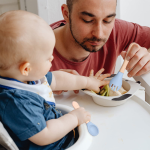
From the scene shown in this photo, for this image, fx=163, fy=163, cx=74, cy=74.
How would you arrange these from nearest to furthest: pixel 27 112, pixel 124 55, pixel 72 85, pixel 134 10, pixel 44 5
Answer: pixel 27 112 → pixel 72 85 → pixel 124 55 → pixel 44 5 → pixel 134 10

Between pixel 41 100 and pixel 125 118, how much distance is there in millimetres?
301

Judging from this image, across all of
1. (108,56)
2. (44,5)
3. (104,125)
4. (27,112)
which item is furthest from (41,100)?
(44,5)

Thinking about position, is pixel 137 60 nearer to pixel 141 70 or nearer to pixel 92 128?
pixel 141 70

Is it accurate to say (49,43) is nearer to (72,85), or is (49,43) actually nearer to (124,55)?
(72,85)

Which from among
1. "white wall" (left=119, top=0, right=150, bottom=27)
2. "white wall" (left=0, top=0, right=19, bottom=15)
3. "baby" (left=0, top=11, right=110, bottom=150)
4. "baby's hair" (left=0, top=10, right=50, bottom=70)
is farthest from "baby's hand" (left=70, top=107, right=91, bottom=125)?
"white wall" (left=0, top=0, right=19, bottom=15)

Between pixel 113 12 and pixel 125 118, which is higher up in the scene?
pixel 113 12

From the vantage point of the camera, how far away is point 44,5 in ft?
4.94

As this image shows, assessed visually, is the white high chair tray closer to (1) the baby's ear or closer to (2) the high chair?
(2) the high chair

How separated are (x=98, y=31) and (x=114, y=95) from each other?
35 cm

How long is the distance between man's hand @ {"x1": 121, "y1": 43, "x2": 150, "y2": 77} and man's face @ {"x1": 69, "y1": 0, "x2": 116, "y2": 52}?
174 mm

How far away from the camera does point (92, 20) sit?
2.72 ft

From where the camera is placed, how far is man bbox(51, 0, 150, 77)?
0.79m

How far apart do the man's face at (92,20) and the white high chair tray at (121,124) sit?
352 millimetres

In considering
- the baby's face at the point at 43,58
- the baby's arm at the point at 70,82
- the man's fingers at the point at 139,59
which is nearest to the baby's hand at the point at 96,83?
the baby's arm at the point at 70,82
